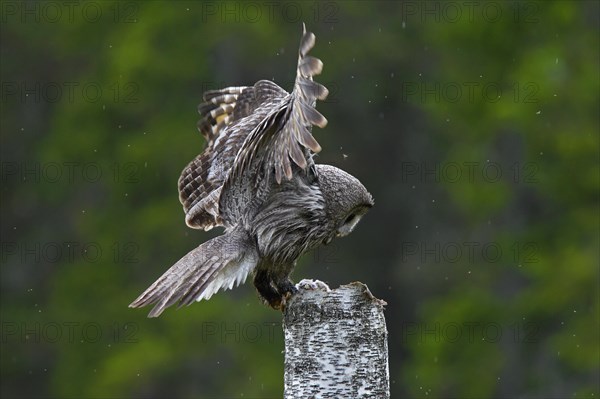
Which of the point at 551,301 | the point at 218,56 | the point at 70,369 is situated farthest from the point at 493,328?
the point at 70,369

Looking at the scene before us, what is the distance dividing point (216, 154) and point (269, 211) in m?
1.23

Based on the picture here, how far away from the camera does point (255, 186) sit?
7598mm

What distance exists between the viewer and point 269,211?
761 centimetres

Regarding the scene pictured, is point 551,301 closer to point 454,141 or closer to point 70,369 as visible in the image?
point 454,141

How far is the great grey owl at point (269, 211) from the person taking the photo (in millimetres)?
6812

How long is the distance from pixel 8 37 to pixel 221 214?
15919 mm
